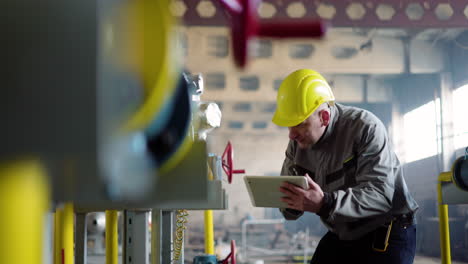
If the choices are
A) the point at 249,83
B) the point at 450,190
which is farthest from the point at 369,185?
the point at 249,83

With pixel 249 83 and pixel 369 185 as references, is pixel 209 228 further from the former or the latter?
pixel 249 83

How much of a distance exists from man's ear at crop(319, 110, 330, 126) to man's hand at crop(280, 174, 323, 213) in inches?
16.2

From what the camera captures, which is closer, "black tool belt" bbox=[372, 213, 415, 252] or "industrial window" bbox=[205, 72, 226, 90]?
"black tool belt" bbox=[372, 213, 415, 252]

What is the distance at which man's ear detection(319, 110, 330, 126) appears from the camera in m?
2.30

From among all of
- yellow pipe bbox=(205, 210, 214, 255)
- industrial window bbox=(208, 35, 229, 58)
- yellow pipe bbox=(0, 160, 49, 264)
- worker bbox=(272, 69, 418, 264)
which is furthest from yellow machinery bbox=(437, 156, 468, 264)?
industrial window bbox=(208, 35, 229, 58)

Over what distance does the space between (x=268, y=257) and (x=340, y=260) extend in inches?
274

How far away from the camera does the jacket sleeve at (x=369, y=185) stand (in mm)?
1966

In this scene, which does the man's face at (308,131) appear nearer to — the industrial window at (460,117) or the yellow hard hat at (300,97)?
the yellow hard hat at (300,97)

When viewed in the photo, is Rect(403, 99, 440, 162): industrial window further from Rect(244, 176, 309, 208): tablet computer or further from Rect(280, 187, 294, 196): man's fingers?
Rect(280, 187, 294, 196): man's fingers

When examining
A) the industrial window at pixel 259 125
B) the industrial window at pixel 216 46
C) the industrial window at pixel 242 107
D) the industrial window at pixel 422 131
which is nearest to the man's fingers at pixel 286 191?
the industrial window at pixel 216 46

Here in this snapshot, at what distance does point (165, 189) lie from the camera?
40cm

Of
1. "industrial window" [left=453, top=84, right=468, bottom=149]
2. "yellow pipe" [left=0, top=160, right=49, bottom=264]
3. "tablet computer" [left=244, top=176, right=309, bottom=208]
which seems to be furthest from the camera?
"industrial window" [left=453, top=84, right=468, bottom=149]

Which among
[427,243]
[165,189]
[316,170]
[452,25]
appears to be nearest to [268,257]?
[427,243]

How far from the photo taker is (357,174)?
2105 mm
